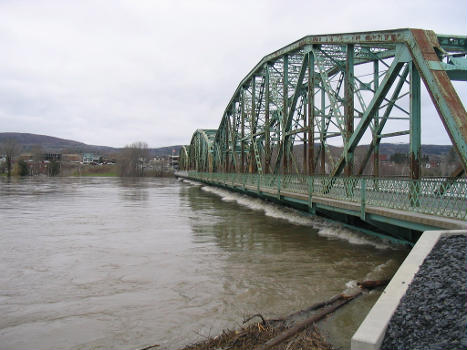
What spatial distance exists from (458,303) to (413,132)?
24.9ft

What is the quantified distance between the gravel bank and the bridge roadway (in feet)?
7.67

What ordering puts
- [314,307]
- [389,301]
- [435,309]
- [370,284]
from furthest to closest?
[370,284] < [314,307] < [389,301] < [435,309]

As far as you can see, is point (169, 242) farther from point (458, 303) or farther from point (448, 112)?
point (458, 303)

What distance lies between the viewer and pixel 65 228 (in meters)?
17.8

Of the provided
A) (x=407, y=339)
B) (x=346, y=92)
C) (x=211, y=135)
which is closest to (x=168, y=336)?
(x=407, y=339)

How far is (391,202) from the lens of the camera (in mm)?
10383

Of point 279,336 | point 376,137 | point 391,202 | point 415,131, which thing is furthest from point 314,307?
point 376,137

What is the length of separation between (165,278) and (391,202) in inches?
252

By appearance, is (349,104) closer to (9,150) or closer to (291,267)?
(291,267)

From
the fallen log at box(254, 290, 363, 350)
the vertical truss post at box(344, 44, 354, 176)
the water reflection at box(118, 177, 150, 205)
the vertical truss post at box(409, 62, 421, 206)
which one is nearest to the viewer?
the fallen log at box(254, 290, 363, 350)

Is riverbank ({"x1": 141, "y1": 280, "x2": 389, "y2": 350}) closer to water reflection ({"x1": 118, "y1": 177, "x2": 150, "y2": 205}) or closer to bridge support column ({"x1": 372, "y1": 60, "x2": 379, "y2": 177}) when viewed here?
bridge support column ({"x1": 372, "y1": 60, "x2": 379, "y2": 177})

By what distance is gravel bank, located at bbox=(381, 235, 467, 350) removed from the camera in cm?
427

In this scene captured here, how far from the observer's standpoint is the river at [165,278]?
6.51m

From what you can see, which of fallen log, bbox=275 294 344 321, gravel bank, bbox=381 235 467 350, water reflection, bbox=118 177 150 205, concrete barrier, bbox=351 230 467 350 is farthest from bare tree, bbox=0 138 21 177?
gravel bank, bbox=381 235 467 350
